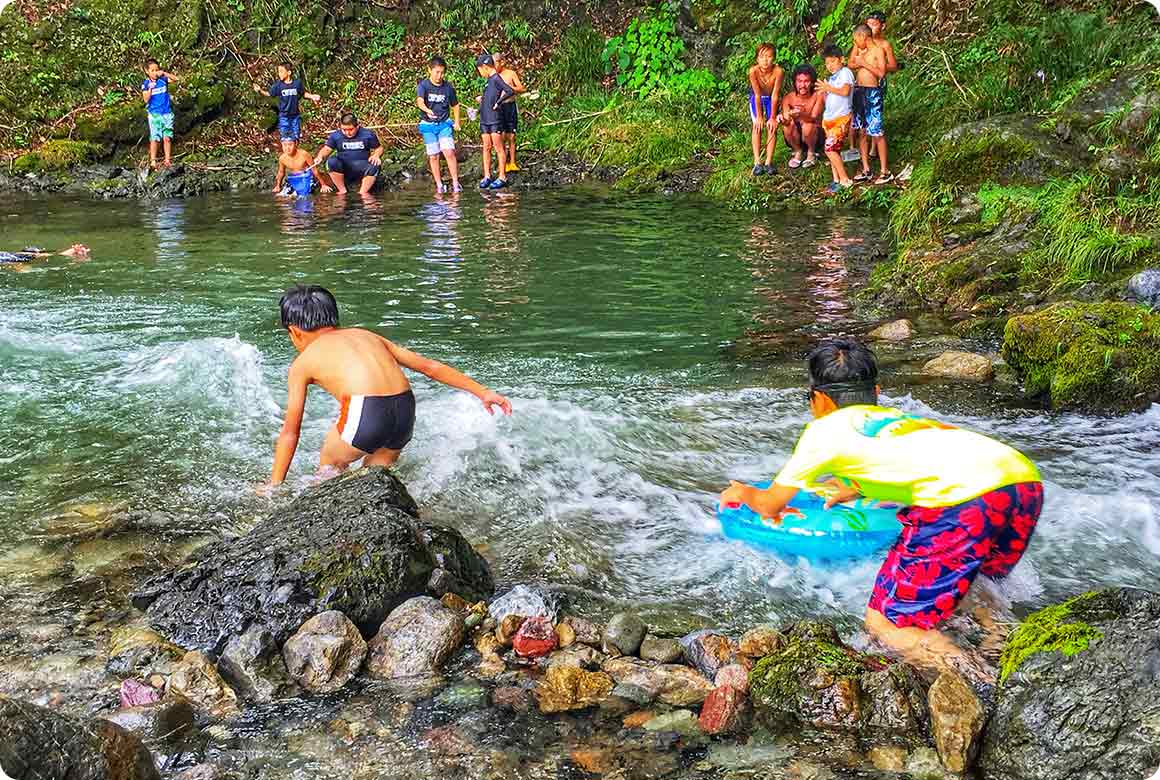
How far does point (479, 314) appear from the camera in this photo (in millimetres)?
9773

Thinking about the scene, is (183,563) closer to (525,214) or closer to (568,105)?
(525,214)

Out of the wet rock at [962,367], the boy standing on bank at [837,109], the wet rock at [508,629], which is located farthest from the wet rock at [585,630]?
the boy standing on bank at [837,109]

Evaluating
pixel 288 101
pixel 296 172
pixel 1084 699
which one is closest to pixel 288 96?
pixel 288 101

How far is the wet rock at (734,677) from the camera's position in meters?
3.84

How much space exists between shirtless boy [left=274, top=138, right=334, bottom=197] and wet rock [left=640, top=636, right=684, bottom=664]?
1492 centimetres

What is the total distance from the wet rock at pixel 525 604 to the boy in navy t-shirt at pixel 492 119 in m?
13.6

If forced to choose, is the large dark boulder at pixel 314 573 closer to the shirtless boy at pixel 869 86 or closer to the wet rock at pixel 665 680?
the wet rock at pixel 665 680

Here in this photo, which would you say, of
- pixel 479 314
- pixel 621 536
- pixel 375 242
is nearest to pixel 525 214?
pixel 375 242

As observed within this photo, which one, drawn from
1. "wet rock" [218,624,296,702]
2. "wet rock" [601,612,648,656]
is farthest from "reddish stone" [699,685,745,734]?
"wet rock" [218,624,296,702]

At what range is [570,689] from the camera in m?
3.93

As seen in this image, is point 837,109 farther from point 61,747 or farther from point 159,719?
point 61,747

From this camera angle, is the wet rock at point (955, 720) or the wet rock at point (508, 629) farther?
the wet rock at point (508, 629)

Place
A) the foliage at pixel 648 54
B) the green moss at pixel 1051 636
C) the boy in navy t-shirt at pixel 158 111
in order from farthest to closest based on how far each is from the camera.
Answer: the foliage at pixel 648 54 < the boy in navy t-shirt at pixel 158 111 < the green moss at pixel 1051 636

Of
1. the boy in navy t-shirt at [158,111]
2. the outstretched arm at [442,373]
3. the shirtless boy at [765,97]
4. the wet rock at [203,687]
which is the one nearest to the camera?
the wet rock at [203,687]
